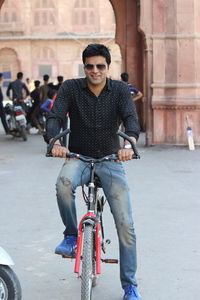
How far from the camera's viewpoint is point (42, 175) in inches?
467

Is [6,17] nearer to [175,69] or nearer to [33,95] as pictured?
[33,95]

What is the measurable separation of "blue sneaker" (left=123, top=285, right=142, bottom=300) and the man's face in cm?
133

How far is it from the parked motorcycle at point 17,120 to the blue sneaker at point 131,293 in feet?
44.4

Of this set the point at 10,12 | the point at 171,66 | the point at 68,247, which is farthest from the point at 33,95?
the point at 10,12

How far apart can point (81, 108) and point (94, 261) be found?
985 millimetres

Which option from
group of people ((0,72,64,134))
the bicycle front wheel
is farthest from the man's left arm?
group of people ((0,72,64,134))

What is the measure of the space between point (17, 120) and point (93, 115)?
13552 mm

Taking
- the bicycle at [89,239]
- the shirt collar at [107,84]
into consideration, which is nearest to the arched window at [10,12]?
the shirt collar at [107,84]

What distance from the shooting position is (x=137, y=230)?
7523mm

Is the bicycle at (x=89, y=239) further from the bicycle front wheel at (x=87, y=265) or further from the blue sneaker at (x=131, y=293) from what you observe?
the blue sneaker at (x=131, y=293)

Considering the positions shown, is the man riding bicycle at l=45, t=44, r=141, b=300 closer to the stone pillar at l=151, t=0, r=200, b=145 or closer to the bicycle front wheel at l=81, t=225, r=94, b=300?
the bicycle front wheel at l=81, t=225, r=94, b=300

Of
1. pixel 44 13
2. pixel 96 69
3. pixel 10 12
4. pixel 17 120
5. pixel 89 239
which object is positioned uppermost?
pixel 10 12

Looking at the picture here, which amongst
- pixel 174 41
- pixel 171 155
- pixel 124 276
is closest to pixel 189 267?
pixel 124 276

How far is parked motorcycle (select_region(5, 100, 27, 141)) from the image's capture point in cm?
1844
